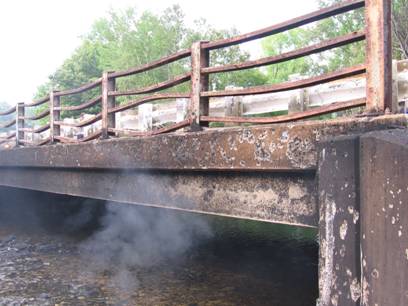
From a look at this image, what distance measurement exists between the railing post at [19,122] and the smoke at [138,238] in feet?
7.63

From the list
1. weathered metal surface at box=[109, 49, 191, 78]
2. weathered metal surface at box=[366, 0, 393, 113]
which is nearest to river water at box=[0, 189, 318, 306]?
weathered metal surface at box=[109, 49, 191, 78]

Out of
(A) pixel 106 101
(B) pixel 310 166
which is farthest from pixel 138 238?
(B) pixel 310 166

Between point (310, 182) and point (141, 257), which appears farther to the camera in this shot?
point (141, 257)

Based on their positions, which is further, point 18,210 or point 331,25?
point 331,25

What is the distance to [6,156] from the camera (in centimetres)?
754

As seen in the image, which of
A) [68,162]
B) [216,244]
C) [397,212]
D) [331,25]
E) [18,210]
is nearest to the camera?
[397,212]

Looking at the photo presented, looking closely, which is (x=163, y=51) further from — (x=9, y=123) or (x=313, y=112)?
(x=313, y=112)

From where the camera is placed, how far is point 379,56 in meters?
2.93

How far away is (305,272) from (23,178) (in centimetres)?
518

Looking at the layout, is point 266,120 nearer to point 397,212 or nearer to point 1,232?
point 397,212

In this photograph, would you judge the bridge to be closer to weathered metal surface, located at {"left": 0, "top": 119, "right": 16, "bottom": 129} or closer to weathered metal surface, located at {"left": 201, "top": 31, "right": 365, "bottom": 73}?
weathered metal surface, located at {"left": 201, "top": 31, "right": 365, "bottom": 73}

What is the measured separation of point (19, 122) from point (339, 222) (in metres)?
7.59

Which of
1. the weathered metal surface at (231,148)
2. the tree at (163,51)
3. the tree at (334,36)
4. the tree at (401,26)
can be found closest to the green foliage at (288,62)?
the tree at (334,36)

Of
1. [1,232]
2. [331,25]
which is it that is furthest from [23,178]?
[331,25]
